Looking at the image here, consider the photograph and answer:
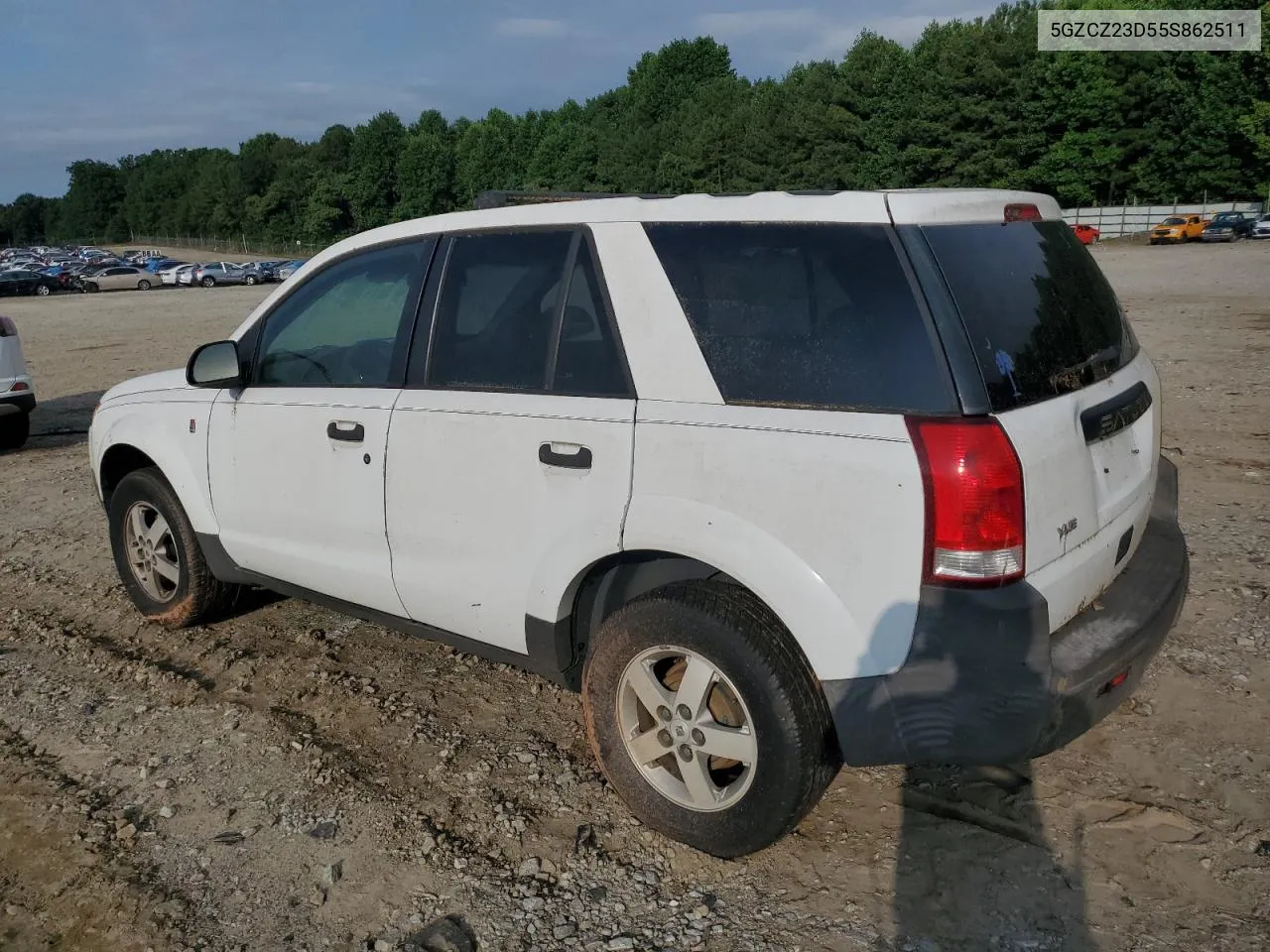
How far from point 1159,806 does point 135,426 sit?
4480mm

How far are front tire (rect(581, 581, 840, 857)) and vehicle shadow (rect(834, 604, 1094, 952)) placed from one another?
0.18 metres

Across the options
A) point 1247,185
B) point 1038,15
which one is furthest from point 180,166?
point 1247,185

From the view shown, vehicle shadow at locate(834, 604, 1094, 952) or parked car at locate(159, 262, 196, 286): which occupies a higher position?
parked car at locate(159, 262, 196, 286)

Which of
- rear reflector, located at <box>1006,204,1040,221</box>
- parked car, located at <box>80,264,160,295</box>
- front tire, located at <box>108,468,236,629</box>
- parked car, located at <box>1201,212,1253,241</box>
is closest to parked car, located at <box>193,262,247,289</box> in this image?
parked car, located at <box>80,264,160,295</box>

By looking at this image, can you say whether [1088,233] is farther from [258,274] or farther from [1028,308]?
[1028,308]

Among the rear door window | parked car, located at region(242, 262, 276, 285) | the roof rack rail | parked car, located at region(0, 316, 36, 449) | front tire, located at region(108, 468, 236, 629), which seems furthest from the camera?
parked car, located at region(242, 262, 276, 285)

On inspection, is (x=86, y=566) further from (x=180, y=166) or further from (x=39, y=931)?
(x=180, y=166)

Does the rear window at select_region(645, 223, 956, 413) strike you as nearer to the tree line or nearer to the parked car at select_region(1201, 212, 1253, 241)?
the tree line

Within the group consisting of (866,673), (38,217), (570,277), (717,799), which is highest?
(38,217)

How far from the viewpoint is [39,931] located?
293cm

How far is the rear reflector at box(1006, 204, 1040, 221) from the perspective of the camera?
3.14 meters

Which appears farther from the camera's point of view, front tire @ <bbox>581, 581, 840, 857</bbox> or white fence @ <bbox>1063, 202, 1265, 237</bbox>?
white fence @ <bbox>1063, 202, 1265, 237</bbox>

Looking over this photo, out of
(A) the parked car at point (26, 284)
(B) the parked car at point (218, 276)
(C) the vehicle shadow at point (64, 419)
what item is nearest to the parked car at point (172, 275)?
(B) the parked car at point (218, 276)

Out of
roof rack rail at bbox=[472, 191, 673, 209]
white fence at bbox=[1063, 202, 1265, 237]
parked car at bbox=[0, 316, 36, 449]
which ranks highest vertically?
white fence at bbox=[1063, 202, 1265, 237]
